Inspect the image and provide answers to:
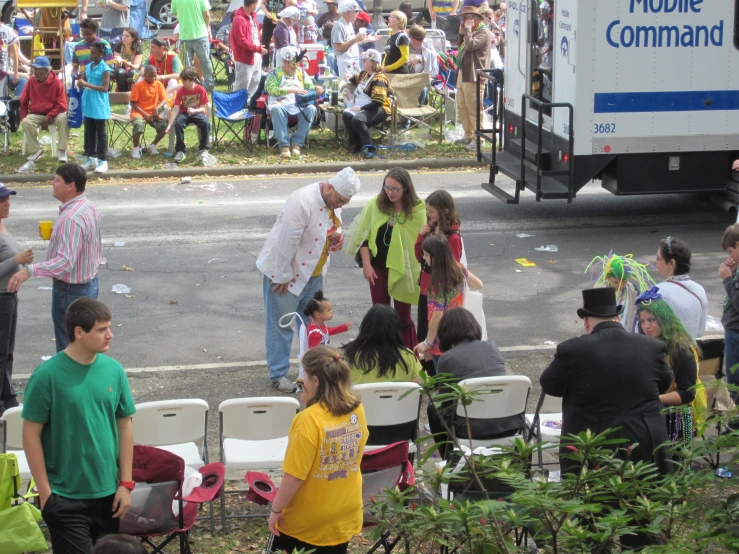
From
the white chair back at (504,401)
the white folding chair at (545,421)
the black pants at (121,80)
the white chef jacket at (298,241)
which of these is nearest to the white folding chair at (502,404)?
the white chair back at (504,401)

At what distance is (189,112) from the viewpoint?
1675 cm

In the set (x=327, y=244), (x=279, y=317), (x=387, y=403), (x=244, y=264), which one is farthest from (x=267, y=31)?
(x=387, y=403)

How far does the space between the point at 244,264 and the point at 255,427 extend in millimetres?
5698

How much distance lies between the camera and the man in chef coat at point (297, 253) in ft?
26.3

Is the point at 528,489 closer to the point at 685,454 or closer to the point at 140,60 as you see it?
the point at 685,454

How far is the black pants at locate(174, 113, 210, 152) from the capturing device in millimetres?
16812

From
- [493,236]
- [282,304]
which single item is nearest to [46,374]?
[282,304]

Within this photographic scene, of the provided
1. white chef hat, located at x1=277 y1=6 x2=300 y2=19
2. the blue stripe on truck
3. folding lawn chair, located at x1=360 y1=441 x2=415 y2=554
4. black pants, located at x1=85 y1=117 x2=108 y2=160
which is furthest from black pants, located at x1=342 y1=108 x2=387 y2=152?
folding lawn chair, located at x1=360 y1=441 x2=415 y2=554

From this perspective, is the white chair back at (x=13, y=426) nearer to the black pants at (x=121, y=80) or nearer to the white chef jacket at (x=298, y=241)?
the white chef jacket at (x=298, y=241)

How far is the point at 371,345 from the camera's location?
21.8 ft

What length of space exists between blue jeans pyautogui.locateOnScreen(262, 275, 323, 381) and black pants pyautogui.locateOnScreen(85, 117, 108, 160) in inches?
360

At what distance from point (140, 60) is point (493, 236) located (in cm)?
1060

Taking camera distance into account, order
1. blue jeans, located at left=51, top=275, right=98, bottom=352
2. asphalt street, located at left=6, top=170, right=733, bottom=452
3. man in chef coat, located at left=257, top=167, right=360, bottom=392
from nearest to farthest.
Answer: blue jeans, located at left=51, top=275, right=98, bottom=352, man in chef coat, located at left=257, top=167, right=360, bottom=392, asphalt street, located at left=6, top=170, right=733, bottom=452

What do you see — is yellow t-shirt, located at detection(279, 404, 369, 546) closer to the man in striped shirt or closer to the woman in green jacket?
the man in striped shirt
